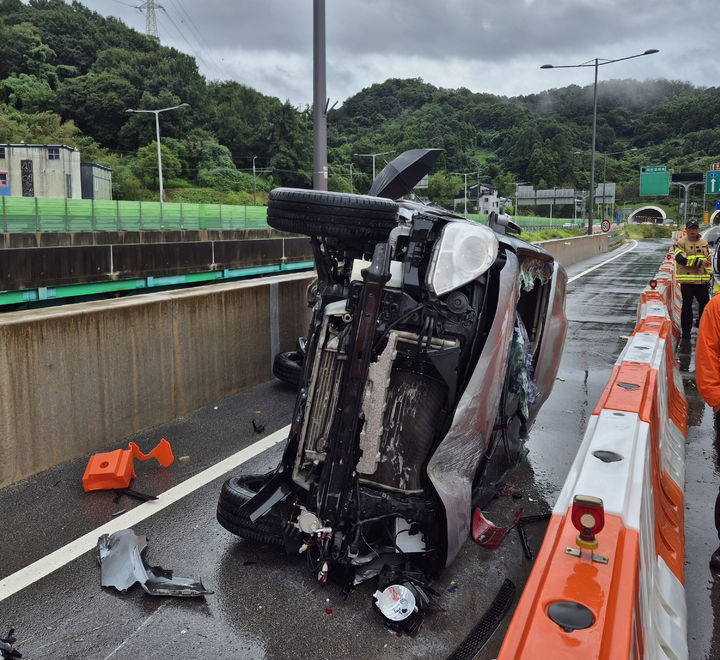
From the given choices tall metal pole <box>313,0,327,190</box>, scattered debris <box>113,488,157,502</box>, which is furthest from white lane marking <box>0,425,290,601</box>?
tall metal pole <box>313,0,327,190</box>

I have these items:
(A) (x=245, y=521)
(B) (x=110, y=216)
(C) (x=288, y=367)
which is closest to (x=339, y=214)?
(A) (x=245, y=521)

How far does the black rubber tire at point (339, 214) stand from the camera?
328 centimetres

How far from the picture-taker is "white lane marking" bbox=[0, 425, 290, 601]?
326cm

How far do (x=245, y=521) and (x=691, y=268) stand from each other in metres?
9.27

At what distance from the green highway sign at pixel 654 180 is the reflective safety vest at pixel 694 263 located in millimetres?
54749

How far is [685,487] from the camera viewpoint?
4.65 m

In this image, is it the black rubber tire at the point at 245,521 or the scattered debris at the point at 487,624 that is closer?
the scattered debris at the point at 487,624

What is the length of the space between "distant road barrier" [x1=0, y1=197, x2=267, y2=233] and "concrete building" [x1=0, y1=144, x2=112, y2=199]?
2676cm

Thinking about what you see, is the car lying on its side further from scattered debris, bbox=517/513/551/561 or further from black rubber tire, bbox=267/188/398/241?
scattered debris, bbox=517/513/551/561

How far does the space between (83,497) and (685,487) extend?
431cm

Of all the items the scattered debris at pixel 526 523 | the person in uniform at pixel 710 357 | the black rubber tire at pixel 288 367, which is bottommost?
the scattered debris at pixel 526 523

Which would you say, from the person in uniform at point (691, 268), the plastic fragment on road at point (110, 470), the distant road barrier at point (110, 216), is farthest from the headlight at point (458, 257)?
the distant road barrier at point (110, 216)

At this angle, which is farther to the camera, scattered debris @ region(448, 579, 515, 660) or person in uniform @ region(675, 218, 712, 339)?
person in uniform @ region(675, 218, 712, 339)

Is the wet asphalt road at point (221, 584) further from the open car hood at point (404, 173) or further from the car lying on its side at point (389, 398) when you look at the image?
the open car hood at point (404, 173)
